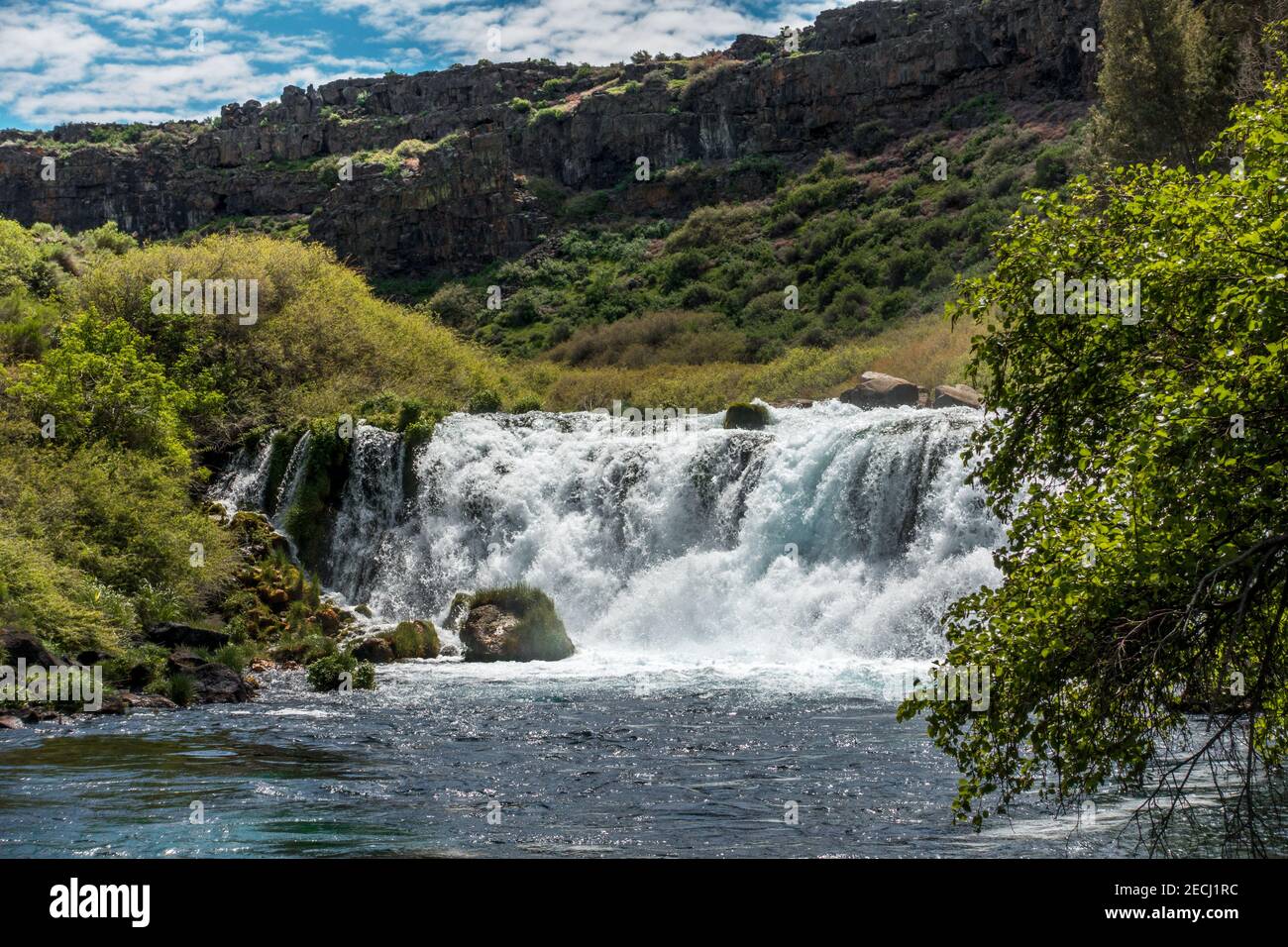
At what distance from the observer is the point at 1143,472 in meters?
8.16

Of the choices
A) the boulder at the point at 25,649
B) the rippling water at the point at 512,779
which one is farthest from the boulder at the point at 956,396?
the boulder at the point at 25,649

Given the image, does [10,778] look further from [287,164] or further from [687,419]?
[287,164]

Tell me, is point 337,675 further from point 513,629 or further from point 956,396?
point 956,396

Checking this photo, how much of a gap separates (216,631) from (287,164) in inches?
3051

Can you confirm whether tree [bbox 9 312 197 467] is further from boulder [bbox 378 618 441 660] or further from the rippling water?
the rippling water

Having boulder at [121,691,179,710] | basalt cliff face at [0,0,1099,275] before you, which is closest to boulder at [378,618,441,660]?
boulder at [121,691,179,710]

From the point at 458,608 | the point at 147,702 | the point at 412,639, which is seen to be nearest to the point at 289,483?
the point at 458,608

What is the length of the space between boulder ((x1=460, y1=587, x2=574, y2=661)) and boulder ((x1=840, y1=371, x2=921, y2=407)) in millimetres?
15202

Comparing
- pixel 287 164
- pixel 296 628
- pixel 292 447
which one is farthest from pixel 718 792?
pixel 287 164

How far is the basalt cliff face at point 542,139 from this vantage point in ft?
252

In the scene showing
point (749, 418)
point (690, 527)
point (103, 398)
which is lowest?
point (690, 527)

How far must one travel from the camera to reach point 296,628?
2508 cm

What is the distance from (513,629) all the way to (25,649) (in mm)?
8953
